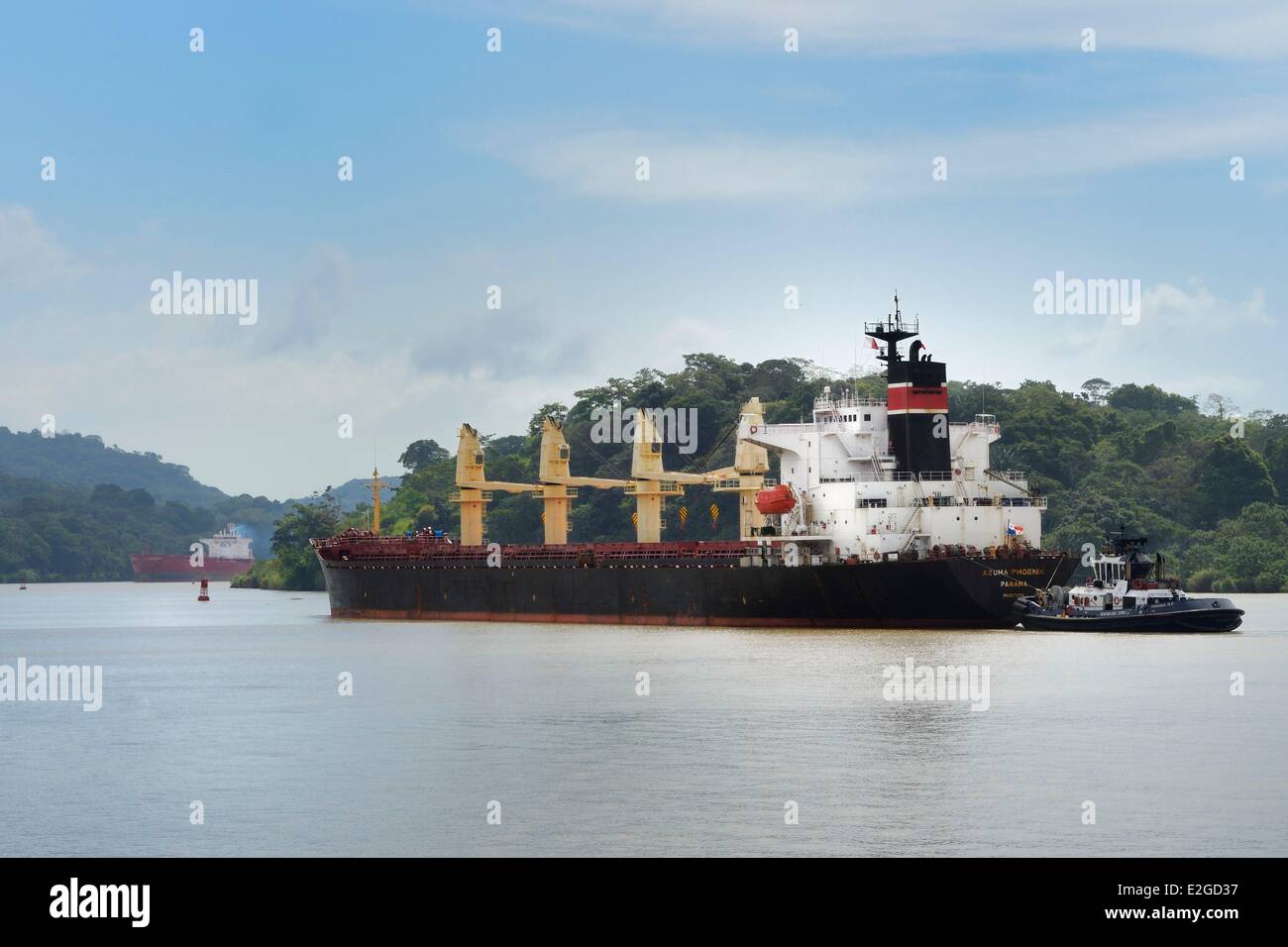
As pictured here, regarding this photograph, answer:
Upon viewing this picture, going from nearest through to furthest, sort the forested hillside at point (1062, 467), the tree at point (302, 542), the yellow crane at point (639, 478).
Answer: the yellow crane at point (639, 478), the forested hillside at point (1062, 467), the tree at point (302, 542)

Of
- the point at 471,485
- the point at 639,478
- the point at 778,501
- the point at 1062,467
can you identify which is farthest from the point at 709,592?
the point at 1062,467

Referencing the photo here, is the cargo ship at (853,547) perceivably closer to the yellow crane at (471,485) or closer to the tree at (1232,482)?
the yellow crane at (471,485)

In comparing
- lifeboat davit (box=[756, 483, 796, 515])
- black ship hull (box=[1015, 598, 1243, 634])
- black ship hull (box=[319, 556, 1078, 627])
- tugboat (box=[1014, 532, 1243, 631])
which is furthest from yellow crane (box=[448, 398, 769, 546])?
black ship hull (box=[1015, 598, 1243, 634])

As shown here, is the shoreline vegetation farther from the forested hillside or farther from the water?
the water

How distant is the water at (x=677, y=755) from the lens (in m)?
25.9

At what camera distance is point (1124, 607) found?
57.9 metres

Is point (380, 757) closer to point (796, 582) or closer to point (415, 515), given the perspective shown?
point (796, 582)

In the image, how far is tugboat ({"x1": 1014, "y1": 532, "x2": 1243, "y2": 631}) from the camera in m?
57.3

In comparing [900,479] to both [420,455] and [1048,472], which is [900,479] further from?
[420,455]

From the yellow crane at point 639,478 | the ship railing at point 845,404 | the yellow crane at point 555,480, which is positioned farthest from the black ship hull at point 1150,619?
the yellow crane at point 555,480

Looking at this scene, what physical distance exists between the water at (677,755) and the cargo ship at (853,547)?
8.77 feet

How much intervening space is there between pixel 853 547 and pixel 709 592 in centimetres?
714

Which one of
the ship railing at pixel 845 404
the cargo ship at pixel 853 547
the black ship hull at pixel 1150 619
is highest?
the ship railing at pixel 845 404
